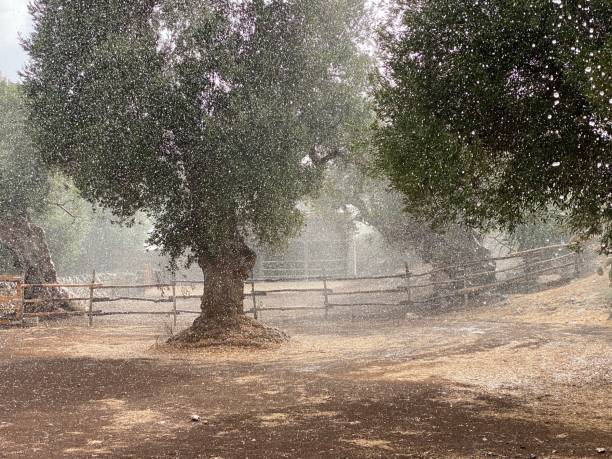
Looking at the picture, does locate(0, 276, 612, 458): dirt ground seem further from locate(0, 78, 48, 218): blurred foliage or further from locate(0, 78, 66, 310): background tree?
locate(0, 78, 48, 218): blurred foliage

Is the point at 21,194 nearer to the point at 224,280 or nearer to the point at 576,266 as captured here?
the point at 224,280

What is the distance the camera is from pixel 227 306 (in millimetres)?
14891

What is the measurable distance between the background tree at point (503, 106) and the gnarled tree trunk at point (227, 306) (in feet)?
22.4

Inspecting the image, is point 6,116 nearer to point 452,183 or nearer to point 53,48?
point 53,48

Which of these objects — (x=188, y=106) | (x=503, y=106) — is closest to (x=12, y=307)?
(x=188, y=106)

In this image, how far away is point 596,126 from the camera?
7090 millimetres

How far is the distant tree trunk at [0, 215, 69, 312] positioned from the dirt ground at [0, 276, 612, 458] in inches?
226

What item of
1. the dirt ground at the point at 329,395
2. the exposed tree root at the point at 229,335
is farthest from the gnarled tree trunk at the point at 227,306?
the dirt ground at the point at 329,395

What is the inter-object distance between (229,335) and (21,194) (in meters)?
12.5

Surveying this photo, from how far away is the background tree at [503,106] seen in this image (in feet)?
22.7

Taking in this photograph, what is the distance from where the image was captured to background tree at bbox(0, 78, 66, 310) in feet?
69.9

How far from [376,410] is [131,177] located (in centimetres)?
823

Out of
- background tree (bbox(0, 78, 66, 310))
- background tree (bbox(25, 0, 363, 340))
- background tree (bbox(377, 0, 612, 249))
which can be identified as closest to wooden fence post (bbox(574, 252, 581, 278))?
background tree (bbox(25, 0, 363, 340))

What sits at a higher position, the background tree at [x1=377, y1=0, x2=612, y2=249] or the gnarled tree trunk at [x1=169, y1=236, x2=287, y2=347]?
the background tree at [x1=377, y1=0, x2=612, y2=249]
